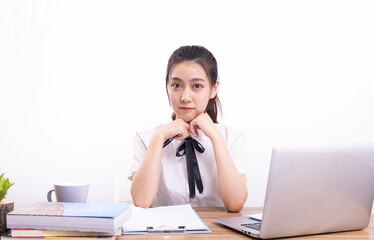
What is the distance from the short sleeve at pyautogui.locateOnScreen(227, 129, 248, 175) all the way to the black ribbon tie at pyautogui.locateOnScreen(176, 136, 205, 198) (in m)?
0.19

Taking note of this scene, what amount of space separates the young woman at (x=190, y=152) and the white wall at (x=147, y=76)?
4.26 ft

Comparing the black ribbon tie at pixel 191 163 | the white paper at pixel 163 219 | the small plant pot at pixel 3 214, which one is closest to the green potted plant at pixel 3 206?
the small plant pot at pixel 3 214

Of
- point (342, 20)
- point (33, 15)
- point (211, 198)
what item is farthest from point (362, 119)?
point (33, 15)

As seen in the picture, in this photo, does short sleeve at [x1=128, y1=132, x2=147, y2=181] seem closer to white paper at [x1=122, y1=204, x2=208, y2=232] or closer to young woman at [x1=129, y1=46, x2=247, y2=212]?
young woman at [x1=129, y1=46, x2=247, y2=212]

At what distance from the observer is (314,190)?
0.90 metres

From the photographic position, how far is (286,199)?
875 mm

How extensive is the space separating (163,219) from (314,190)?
0.43m

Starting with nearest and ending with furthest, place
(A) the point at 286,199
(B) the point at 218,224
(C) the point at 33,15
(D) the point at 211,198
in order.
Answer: (A) the point at 286,199, (B) the point at 218,224, (D) the point at 211,198, (C) the point at 33,15

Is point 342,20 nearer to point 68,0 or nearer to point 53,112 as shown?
point 68,0

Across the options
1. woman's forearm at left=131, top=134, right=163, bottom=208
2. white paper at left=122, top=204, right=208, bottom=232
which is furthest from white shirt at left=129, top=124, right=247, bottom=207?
white paper at left=122, top=204, right=208, bottom=232

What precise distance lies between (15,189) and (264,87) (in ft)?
7.34

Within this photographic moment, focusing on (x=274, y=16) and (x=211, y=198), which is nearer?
(x=211, y=198)

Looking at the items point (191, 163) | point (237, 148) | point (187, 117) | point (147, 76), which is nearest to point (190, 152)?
point (191, 163)

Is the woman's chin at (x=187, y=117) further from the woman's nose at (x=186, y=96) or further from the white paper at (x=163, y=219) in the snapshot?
the white paper at (x=163, y=219)
